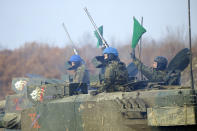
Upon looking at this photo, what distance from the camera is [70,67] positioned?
54.7ft

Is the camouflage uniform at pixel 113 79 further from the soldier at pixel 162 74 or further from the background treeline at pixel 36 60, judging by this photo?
the background treeline at pixel 36 60

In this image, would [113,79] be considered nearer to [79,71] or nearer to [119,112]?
[119,112]

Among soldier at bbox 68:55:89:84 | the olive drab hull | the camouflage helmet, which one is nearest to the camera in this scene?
the olive drab hull

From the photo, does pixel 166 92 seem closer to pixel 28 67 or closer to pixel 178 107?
pixel 178 107

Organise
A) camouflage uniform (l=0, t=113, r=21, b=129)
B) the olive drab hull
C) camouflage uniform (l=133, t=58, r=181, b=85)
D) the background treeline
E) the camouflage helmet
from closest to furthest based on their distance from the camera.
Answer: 1. the olive drab hull
2. camouflage uniform (l=0, t=113, r=21, b=129)
3. camouflage uniform (l=133, t=58, r=181, b=85)
4. the camouflage helmet
5. the background treeline

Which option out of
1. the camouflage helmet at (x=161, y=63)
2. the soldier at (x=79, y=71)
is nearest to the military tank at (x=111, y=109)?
the camouflage helmet at (x=161, y=63)

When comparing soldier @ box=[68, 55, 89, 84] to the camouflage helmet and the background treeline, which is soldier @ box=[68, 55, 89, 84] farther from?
the background treeline

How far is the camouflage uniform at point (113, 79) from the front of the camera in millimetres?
10023

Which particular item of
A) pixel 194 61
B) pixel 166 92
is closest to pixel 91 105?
pixel 166 92

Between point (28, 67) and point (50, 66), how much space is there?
1.79 meters

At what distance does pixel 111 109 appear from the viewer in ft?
29.1

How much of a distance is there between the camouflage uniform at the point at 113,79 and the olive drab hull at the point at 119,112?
1.79 feet

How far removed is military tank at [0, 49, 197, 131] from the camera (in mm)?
7672

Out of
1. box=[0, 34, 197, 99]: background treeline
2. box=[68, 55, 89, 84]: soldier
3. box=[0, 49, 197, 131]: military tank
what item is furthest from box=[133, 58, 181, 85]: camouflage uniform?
box=[0, 34, 197, 99]: background treeline
